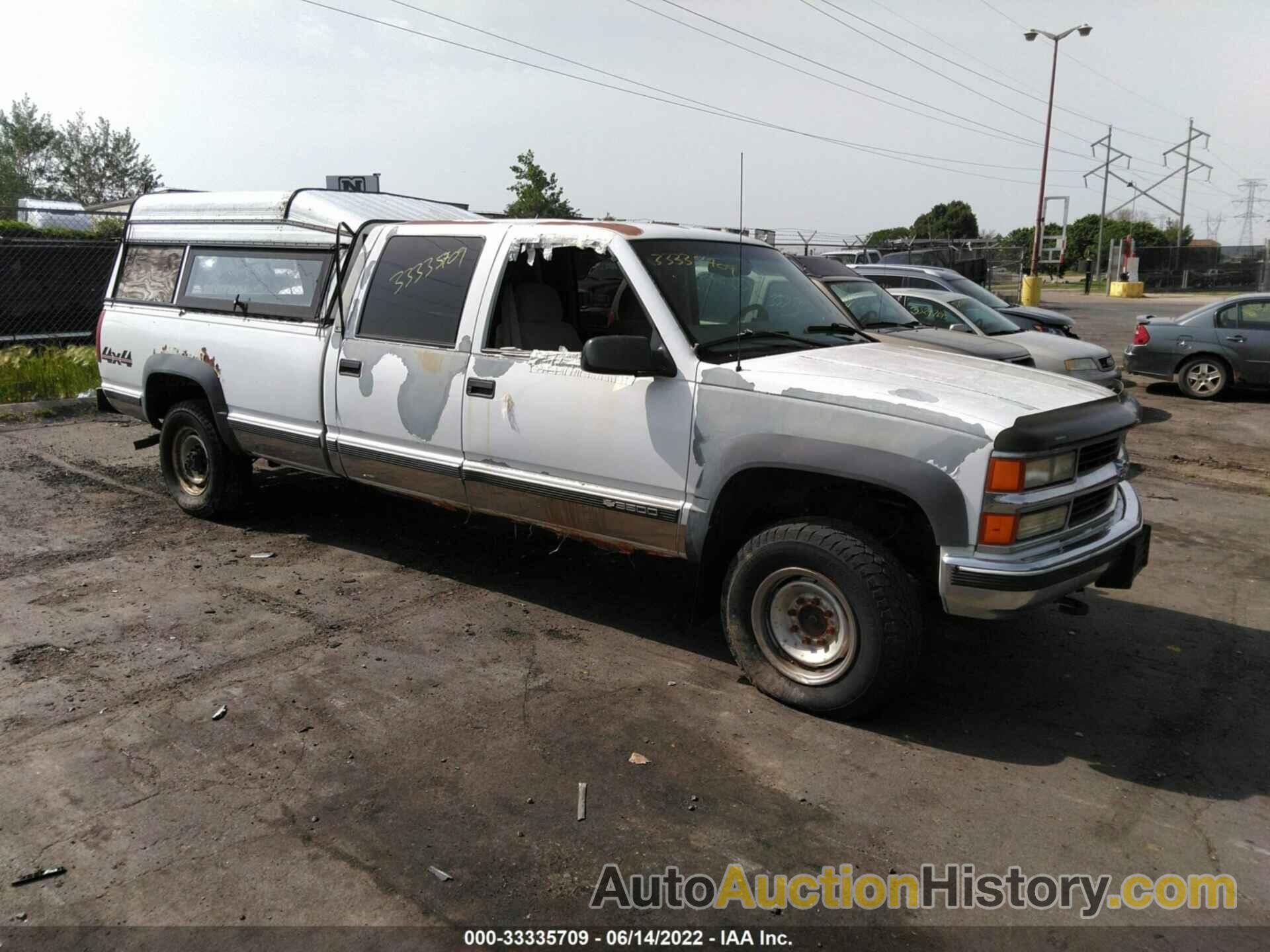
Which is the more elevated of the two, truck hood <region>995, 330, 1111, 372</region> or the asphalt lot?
truck hood <region>995, 330, 1111, 372</region>

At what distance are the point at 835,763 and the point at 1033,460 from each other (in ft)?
4.59

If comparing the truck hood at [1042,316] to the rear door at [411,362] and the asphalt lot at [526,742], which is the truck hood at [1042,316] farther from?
the rear door at [411,362]

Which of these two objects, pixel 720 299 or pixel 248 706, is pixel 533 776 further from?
pixel 720 299

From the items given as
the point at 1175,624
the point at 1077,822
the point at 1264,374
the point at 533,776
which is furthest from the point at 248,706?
the point at 1264,374

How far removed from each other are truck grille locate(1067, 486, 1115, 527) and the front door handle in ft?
9.01

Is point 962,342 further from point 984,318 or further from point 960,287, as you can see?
point 960,287

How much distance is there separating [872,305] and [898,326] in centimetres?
44

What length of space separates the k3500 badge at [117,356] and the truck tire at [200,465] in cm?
47

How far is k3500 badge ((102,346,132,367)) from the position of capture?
7168mm

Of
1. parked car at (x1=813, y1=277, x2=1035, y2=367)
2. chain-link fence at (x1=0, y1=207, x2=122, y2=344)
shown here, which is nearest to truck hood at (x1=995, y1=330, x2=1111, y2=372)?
parked car at (x1=813, y1=277, x2=1035, y2=367)

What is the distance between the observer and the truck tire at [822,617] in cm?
398

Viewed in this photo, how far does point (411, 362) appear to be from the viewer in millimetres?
5379

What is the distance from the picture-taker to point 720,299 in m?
4.84

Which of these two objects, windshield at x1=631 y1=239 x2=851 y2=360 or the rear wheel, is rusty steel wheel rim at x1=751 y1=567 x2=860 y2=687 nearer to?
windshield at x1=631 y1=239 x2=851 y2=360
